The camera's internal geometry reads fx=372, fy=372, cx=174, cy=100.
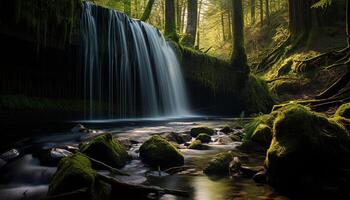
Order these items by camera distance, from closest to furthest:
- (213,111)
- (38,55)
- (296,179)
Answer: (296,179), (38,55), (213,111)

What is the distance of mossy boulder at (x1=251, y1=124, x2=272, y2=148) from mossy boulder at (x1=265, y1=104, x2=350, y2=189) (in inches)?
74.3

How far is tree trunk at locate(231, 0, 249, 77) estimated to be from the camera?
1728 centimetres

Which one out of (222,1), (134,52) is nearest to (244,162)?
(134,52)

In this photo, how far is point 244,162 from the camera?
575 cm

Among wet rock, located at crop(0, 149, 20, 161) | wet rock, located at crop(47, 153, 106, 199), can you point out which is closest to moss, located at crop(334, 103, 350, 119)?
wet rock, located at crop(47, 153, 106, 199)

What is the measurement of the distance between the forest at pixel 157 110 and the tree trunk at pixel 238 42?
0.18 ft

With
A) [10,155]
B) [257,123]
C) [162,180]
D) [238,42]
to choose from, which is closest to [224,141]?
[257,123]

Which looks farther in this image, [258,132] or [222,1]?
[222,1]

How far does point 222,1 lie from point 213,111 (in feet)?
69.6

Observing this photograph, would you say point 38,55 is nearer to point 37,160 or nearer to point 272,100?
point 37,160

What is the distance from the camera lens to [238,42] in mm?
17516

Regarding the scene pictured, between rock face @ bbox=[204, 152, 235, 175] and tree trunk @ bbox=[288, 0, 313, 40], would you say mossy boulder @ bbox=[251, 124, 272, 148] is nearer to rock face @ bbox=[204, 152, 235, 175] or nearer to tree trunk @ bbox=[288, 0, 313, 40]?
rock face @ bbox=[204, 152, 235, 175]

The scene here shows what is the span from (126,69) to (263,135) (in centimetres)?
814

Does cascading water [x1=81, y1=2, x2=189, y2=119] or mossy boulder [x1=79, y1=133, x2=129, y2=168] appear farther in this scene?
cascading water [x1=81, y1=2, x2=189, y2=119]
